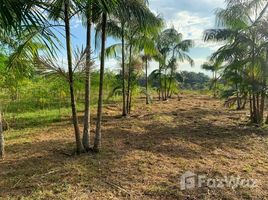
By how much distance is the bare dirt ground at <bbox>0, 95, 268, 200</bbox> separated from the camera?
461 cm

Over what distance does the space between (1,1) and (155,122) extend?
856 cm

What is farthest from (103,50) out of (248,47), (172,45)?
(172,45)

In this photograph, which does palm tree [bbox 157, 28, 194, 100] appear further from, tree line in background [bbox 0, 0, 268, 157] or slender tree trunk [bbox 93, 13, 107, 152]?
slender tree trunk [bbox 93, 13, 107, 152]

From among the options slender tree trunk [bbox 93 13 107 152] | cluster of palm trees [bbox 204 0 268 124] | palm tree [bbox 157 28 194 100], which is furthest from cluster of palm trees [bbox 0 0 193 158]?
palm tree [bbox 157 28 194 100]

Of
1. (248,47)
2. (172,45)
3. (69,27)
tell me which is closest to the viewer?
(69,27)

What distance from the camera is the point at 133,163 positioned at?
5.90 metres

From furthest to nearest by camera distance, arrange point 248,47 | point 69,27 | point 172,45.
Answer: point 172,45 → point 248,47 → point 69,27

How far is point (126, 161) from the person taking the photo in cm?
599

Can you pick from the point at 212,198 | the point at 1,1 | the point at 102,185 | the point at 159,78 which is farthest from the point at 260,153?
the point at 159,78

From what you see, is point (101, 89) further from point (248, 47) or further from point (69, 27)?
point (248, 47)

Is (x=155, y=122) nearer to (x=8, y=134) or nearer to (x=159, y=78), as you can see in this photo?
(x=8, y=134)

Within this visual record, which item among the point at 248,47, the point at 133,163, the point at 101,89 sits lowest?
the point at 133,163

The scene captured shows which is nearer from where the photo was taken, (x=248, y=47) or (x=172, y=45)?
(x=248, y=47)

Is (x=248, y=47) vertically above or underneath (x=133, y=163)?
above
